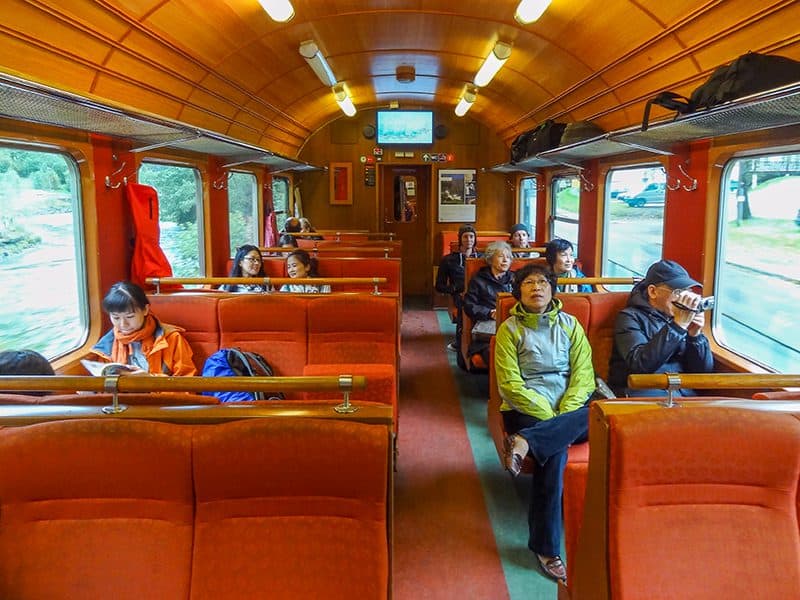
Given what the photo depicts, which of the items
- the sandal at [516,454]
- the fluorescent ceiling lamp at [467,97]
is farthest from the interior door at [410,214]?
the sandal at [516,454]

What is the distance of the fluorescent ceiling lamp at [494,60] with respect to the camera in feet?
19.8

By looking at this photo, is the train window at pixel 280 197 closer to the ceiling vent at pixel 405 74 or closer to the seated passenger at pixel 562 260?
the ceiling vent at pixel 405 74

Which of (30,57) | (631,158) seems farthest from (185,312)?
(631,158)

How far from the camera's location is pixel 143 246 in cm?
501

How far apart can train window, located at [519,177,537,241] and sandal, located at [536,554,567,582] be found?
25.1ft

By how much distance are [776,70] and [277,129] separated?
7281mm

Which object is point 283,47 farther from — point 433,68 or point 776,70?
point 776,70

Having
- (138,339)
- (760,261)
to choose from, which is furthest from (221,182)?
(760,261)

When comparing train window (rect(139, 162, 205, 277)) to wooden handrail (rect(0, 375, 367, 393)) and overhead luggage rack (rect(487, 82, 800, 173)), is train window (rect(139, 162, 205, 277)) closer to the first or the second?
overhead luggage rack (rect(487, 82, 800, 173))

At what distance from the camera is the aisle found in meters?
2.97

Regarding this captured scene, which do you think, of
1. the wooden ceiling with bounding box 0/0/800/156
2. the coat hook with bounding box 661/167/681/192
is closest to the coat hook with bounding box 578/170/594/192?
the wooden ceiling with bounding box 0/0/800/156

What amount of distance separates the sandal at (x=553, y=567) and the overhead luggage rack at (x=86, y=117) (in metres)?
3.26

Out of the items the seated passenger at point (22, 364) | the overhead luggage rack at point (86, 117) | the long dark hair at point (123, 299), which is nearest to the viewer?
the seated passenger at point (22, 364)

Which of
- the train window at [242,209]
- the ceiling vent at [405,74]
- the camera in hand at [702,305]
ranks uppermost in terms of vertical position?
the ceiling vent at [405,74]
